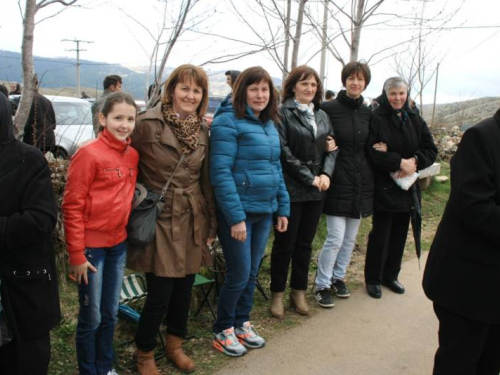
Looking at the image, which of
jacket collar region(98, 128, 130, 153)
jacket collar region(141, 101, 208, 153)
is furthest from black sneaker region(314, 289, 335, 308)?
jacket collar region(98, 128, 130, 153)

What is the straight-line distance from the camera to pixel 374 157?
416cm

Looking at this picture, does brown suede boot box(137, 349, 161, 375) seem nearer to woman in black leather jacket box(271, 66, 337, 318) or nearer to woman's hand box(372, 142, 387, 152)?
woman in black leather jacket box(271, 66, 337, 318)

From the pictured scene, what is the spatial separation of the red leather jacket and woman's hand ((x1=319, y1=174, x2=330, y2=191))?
→ 1644 mm

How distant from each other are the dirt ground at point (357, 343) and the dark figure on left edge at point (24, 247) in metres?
1.33

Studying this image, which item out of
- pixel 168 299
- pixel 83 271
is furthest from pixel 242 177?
pixel 83 271

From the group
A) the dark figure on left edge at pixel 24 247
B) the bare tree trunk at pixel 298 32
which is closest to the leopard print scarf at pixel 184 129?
the dark figure on left edge at pixel 24 247

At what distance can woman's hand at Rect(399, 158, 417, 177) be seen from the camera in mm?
4164

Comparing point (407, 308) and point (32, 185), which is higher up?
point (32, 185)

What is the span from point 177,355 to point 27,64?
7.39 feet

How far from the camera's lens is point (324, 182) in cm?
378

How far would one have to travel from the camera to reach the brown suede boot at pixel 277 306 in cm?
387

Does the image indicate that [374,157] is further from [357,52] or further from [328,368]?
[357,52]

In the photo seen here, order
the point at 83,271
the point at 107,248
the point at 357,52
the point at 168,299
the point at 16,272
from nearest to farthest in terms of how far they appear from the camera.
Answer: the point at 16,272, the point at 83,271, the point at 107,248, the point at 168,299, the point at 357,52

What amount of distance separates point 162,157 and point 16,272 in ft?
3.35
